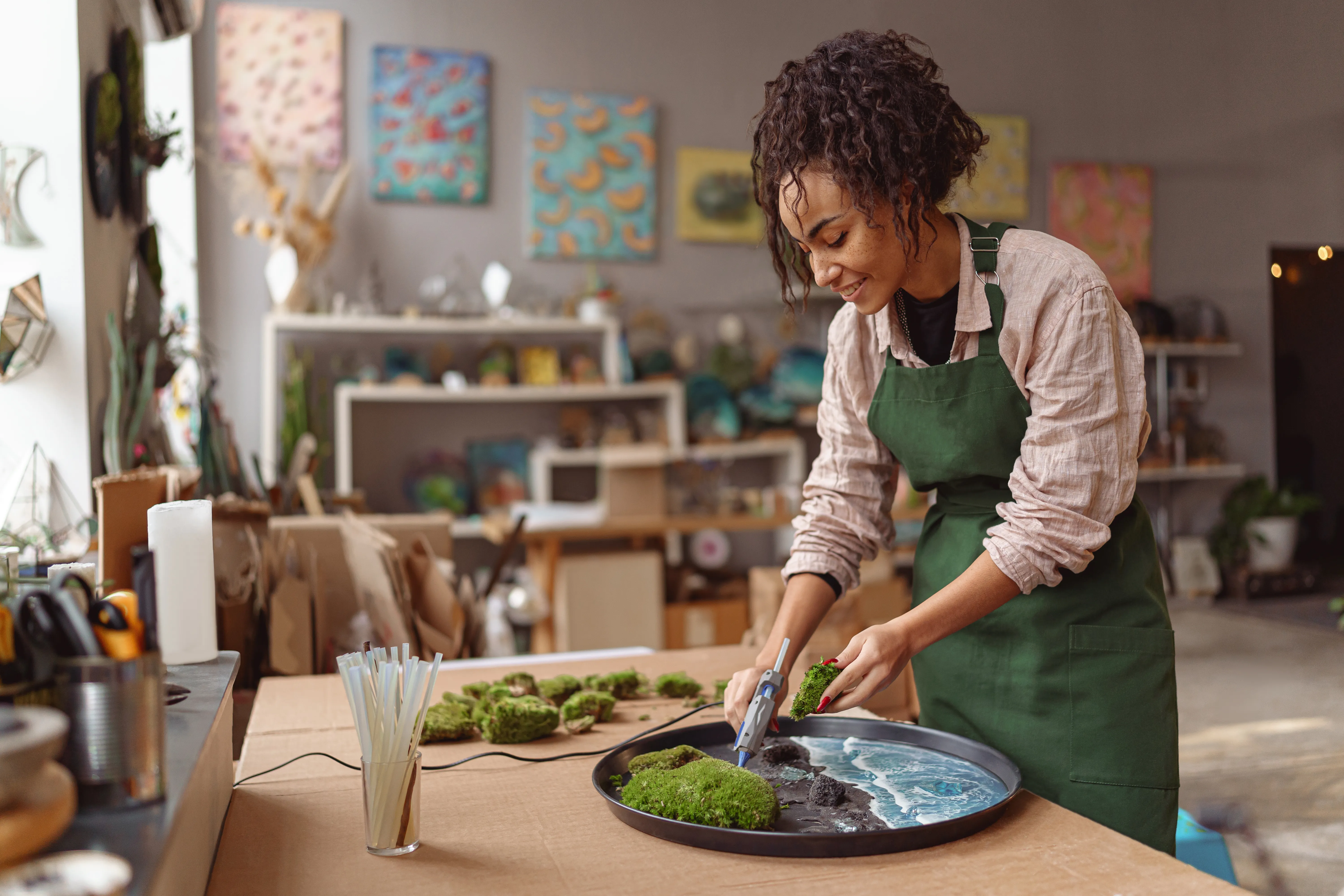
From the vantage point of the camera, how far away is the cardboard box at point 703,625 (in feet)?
15.6

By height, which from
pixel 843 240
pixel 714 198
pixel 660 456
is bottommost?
pixel 660 456

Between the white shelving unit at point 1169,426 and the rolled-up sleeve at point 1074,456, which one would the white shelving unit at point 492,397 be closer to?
the white shelving unit at point 1169,426

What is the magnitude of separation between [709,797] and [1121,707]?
0.61 meters

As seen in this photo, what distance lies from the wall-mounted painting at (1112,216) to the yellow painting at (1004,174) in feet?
0.72

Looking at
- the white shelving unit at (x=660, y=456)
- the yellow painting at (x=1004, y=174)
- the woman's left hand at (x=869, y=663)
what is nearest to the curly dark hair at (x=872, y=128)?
the woman's left hand at (x=869, y=663)

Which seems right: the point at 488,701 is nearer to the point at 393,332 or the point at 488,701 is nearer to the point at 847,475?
the point at 847,475

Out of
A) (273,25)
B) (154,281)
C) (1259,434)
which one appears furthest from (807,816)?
(1259,434)

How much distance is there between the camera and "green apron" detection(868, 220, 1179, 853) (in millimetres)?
1375

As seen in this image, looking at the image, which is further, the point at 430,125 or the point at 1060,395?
the point at 430,125

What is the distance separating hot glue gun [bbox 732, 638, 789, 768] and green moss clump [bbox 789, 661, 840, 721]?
3 cm

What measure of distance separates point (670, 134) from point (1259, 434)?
4299 mm

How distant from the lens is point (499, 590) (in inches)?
186

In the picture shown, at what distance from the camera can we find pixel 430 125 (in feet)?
16.5

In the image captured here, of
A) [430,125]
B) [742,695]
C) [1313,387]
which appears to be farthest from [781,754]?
[1313,387]
